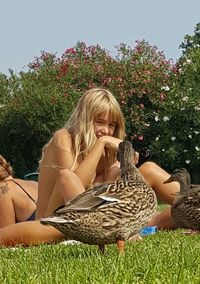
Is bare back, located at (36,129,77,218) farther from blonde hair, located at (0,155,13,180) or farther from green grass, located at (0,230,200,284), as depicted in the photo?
green grass, located at (0,230,200,284)

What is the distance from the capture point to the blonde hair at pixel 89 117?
866 centimetres

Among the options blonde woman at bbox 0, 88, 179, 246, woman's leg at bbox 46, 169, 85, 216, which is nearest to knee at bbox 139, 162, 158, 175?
blonde woman at bbox 0, 88, 179, 246

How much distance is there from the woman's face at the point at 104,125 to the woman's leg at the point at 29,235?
1219 mm

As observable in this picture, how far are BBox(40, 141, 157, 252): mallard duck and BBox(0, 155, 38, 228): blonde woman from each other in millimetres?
3175

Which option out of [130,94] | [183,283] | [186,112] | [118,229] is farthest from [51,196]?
[130,94]

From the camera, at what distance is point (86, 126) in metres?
8.66

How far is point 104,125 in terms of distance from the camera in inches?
351

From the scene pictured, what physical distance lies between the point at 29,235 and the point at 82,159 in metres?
1.09

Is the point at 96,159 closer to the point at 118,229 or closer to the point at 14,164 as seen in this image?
the point at 118,229

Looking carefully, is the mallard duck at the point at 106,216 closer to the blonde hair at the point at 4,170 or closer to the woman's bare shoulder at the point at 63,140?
Result: the woman's bare shoulder at the point at 63,140

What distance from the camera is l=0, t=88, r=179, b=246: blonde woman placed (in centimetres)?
823

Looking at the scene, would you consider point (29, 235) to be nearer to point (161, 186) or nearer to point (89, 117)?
point (89, 117)

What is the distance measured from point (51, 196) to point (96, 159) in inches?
23.2

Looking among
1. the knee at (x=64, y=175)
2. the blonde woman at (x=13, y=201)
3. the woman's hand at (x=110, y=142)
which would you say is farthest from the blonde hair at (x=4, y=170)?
the knee at (x=64, y=175)
